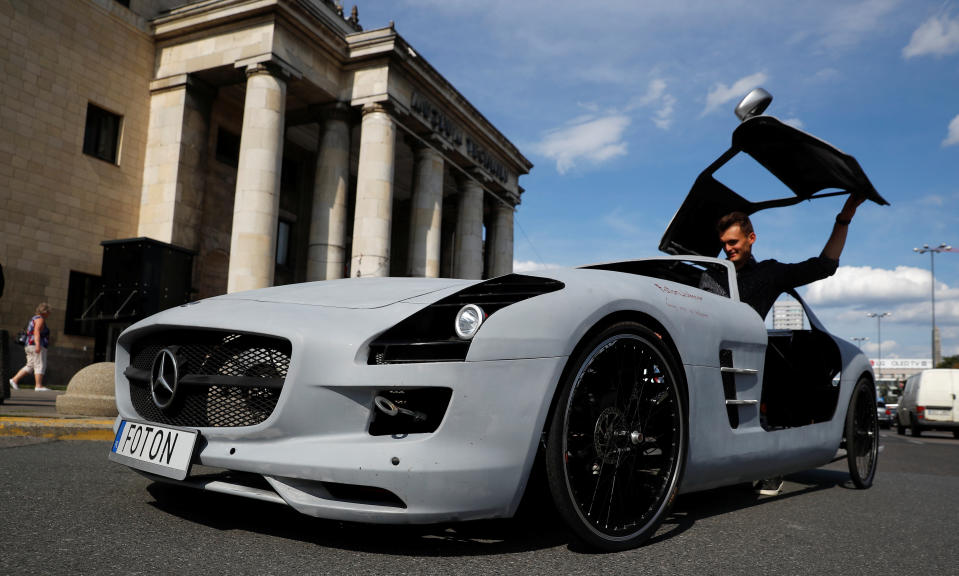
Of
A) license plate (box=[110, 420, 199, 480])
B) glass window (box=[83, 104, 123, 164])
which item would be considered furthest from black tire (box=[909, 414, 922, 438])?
glass window (box=[83, 104, 123, 164])

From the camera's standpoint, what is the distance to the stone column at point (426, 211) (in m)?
25.1

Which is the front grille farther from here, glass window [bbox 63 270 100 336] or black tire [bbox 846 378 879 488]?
glass window [bbox 63 270 100 336]

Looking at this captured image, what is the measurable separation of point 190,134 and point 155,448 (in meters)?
19.9

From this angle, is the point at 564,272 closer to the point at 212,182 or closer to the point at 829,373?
the point at 829,373

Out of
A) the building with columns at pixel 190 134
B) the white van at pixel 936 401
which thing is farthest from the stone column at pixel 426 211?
the white van at pixel 936 401

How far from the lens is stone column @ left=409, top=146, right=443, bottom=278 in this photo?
25.1 m

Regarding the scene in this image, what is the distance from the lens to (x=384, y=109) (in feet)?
71.9

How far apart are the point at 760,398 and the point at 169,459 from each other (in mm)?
2627

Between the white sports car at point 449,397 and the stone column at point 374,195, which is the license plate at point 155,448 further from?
the stone column at point 374,195

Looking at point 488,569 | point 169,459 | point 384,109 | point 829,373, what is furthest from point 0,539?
point 384,109

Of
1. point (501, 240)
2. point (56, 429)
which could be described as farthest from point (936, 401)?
point (501, 240)

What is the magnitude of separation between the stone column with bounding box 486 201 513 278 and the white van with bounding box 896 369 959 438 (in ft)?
61.4

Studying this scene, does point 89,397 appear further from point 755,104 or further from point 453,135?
point 453,135

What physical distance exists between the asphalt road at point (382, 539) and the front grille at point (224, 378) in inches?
15.6
